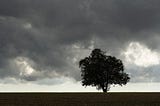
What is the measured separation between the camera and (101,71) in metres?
103

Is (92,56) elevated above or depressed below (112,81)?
above

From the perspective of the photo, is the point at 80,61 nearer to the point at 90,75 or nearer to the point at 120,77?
the point at 90,75

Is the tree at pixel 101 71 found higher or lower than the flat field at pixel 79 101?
higher

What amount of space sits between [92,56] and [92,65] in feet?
8.86

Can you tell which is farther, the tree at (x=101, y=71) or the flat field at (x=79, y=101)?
the tree at (x=101, y=71)

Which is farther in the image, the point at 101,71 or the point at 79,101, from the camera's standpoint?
the point at 101,71

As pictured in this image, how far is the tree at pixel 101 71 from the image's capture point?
337ft

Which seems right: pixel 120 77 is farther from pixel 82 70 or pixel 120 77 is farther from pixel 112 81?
pixel 82 70

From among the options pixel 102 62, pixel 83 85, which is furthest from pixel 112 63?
pixel 83 85

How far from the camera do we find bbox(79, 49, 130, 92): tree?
10281cm

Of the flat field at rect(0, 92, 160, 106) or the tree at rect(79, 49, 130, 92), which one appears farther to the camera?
the tree at rect(79, 49, 130, 92)

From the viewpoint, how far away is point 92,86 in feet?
342

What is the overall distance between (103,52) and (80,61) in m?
6.63

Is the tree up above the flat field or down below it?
above
